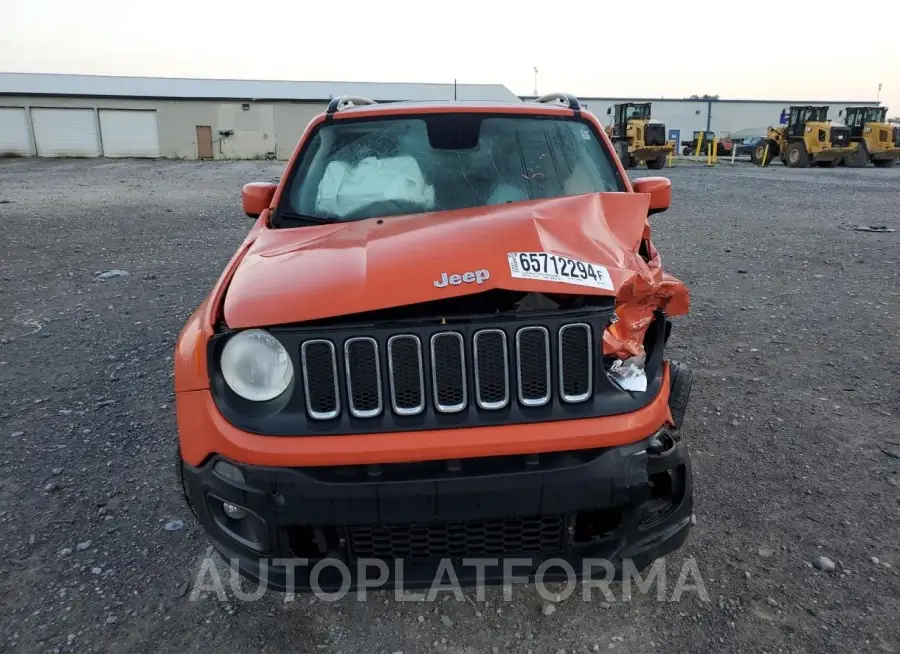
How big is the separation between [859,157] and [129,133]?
3942 centimetres

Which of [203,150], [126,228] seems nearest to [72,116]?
[203,150]

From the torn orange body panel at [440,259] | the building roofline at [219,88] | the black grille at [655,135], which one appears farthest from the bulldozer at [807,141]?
the torn orange body panel at [440,259]

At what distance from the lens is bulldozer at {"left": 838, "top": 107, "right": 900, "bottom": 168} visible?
88.4ft

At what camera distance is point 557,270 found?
2.17 m

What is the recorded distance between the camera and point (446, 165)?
338 cm

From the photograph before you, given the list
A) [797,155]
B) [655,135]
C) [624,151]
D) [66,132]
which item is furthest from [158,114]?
[797,155]

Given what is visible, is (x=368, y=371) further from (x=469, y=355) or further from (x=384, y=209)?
(x=384, y=209)

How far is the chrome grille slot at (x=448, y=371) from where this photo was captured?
202 centimetres

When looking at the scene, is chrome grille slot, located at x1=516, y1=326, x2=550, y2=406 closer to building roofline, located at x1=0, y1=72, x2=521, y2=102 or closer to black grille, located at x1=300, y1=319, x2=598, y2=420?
black grille, located at x1=300, y1=319, x2=598, y2=420

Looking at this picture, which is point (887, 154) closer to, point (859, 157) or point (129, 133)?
point (859, 157)

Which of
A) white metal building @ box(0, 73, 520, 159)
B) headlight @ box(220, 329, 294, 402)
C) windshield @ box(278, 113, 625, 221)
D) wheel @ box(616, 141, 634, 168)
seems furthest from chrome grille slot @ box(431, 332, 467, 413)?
white metal building @ box(0, 73, 520, 159)

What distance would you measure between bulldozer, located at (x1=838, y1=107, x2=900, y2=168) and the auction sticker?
97.2ft

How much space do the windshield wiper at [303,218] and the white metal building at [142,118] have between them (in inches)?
1500

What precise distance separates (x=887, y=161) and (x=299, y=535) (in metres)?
32.6
